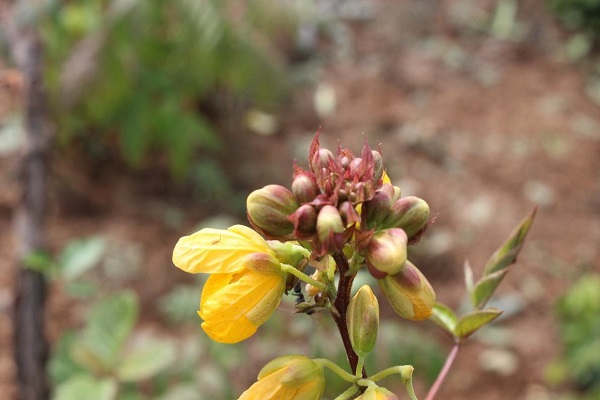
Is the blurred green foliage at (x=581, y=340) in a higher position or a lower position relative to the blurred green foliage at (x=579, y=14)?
lower

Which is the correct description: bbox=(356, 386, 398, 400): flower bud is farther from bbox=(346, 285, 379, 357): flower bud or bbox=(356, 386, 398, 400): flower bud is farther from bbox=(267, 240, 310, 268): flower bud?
bbox=(267, 240, 310, 268): flower bud

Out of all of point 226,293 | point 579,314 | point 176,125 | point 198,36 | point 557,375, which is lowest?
point 557,375

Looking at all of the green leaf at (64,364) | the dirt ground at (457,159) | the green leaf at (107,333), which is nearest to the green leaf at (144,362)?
the green leaf at (107,333)

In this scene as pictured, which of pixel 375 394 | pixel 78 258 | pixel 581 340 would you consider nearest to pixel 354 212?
pixel 375 394

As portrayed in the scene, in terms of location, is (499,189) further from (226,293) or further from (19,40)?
(226,293)

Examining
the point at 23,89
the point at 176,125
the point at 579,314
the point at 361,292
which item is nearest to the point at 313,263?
the point at 361,292

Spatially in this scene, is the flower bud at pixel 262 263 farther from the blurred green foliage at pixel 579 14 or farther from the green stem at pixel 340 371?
the blurred green foliage at pixel 579 14

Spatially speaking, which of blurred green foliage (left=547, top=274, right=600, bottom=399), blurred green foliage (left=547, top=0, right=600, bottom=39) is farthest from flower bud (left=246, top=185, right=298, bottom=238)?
blurred green foliage (left=547, top=0, right=600, bottom=39)
